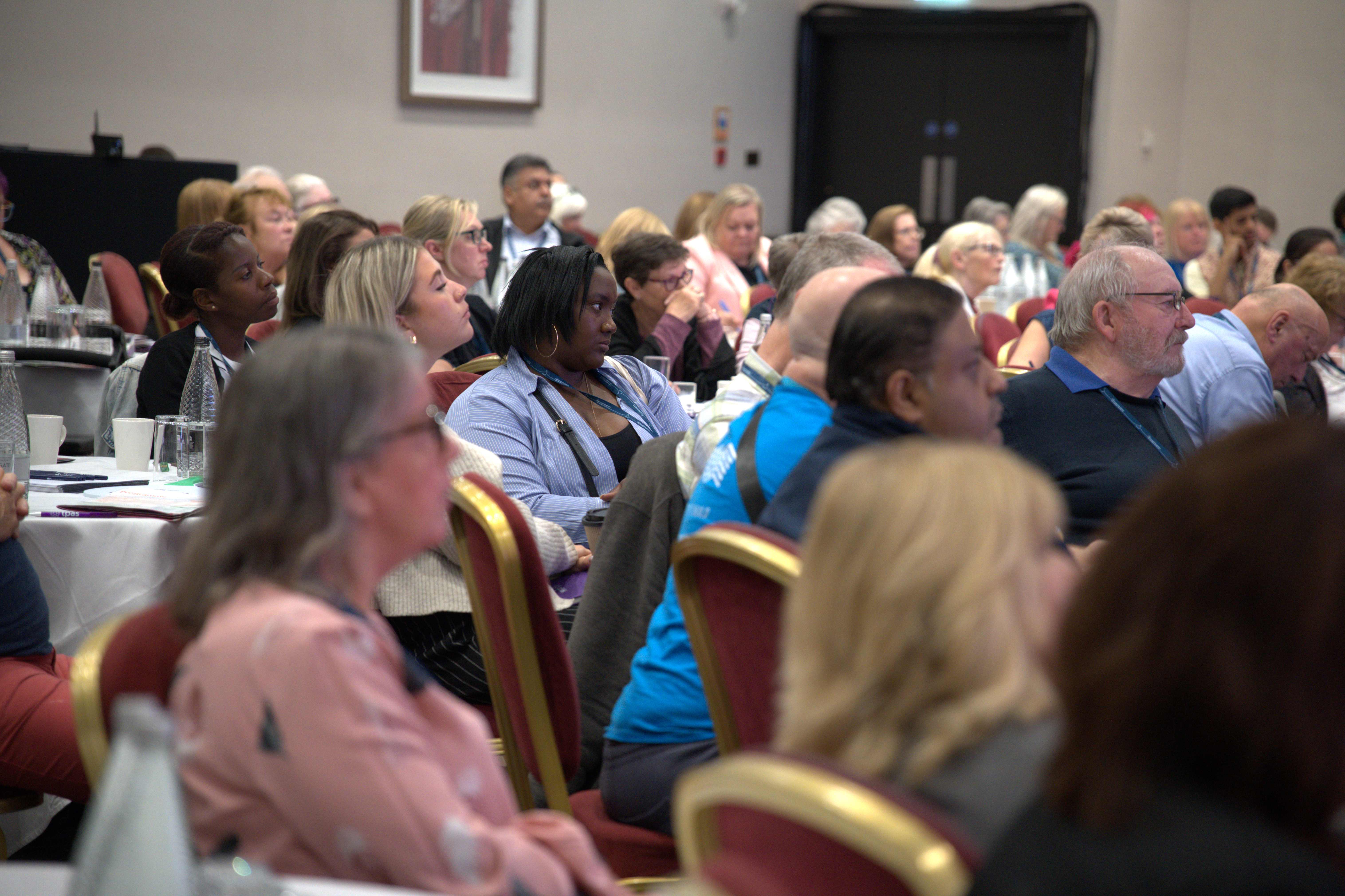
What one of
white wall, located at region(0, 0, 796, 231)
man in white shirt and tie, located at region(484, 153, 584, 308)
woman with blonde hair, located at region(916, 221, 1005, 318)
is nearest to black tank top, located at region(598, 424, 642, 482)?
woman with blonde hair, located at region(916, 221, 1005, 318)

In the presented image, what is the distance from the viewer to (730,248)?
748 cm

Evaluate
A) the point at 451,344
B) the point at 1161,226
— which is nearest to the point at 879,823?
the point at 451,344

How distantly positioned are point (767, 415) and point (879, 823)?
1142 mm

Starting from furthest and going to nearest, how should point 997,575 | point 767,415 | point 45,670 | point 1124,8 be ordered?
point 1124,8, point 45,670, point 767,415, point 997,575

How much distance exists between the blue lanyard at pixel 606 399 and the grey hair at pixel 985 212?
680 centimetres

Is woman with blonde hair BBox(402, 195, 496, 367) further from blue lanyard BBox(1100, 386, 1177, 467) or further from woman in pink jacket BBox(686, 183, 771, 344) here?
blue lanyard BBox(1100, 386, 1177, 467)

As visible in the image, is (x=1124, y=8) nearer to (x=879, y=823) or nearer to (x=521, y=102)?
(x=521, y=102)

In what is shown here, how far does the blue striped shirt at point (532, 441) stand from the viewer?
306 cm

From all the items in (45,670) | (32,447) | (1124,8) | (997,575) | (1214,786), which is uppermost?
(1124,8)

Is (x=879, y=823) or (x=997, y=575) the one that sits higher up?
(x=997, y=575)

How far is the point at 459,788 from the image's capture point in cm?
128

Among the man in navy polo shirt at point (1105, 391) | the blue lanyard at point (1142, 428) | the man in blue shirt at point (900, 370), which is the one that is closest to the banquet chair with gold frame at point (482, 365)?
the man in navy polo shirt at point (1105, 391)

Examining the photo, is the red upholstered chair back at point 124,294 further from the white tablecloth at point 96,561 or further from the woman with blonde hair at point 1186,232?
the woman with blonde hair at point 1186,232

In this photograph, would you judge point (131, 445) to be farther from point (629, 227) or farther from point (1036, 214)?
point (1036, 214)
